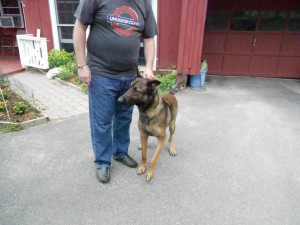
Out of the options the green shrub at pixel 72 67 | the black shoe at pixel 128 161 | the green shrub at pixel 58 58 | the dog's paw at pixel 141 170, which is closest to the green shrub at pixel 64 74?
the green shrub at pixel 72 67

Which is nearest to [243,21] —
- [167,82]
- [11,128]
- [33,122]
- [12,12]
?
[167,82]

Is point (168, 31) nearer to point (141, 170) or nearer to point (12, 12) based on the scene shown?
point (141, 170)

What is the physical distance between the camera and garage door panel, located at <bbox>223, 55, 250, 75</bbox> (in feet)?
26.6

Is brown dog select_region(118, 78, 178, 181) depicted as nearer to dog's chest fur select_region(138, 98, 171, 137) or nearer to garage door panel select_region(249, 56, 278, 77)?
dog's chest fur select_region(138, 98, 171, 137)

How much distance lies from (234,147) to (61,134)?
2835 mm

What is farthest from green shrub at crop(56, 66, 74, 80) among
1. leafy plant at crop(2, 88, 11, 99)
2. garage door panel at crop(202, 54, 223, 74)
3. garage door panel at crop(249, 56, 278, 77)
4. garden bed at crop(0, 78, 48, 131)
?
garage door panel at crop(249, 56, 278, 77)

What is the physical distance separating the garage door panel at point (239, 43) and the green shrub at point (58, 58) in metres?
5.27

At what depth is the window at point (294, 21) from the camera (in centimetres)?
740

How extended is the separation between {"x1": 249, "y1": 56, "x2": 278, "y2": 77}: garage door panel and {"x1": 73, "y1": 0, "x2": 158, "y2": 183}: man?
640 cm

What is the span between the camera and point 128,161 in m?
3.17

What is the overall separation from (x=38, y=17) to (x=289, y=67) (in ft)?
28.1

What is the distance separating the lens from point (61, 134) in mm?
3990

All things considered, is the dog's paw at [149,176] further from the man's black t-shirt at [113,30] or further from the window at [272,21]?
the window at [272,21]

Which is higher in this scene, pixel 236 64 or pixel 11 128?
pixel 236 64
